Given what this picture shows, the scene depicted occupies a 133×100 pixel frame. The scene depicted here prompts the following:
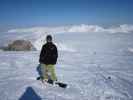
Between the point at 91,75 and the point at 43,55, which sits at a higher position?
the point at 43,55

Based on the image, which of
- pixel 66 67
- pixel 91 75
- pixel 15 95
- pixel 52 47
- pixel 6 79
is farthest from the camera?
pixel 66 67

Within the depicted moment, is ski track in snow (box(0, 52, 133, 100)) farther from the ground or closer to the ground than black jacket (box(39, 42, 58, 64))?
closer to the ground

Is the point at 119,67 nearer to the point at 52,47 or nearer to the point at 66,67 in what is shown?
the point at 66,67

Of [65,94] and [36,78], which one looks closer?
[65,94]

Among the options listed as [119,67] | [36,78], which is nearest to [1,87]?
[36,78]

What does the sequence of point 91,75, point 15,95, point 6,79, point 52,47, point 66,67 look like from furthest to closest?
point 66,67 < point 91,75 < point 6,79 < point 52,47 < point 15,95

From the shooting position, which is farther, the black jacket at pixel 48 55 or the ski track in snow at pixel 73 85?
the black jacket at pixel 48 55

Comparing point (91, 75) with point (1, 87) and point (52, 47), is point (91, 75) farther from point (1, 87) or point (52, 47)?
point (1, 87)

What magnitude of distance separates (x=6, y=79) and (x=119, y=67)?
324 inches

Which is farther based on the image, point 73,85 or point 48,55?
point 73,85

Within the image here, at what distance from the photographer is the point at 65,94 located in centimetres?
812

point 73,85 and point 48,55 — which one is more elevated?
point 48,55

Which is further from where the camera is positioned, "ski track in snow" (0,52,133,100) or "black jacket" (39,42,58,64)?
"black jacket" (39,42,58,64)

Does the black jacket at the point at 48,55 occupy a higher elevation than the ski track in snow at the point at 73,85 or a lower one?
higher
